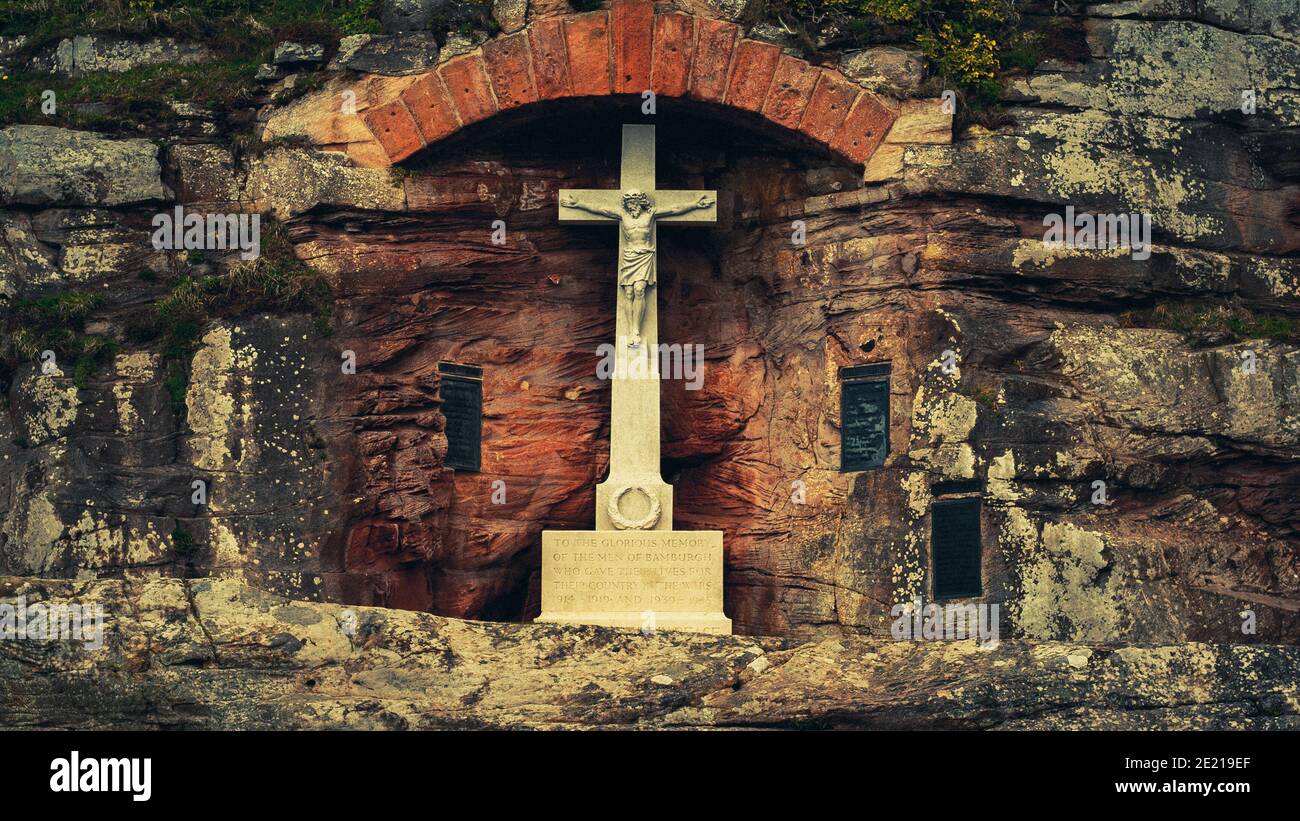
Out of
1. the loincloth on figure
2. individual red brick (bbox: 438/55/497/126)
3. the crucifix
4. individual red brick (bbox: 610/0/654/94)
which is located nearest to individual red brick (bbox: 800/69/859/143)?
the crucifix

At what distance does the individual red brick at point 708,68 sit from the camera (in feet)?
76.5

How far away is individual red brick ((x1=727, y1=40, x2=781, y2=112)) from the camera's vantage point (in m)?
23.4

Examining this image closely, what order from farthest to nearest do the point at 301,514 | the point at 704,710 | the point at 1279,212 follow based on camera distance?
the point at 1279,212 → the point at 301,514 → the point at 704,710

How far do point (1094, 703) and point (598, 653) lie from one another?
15.1 ft

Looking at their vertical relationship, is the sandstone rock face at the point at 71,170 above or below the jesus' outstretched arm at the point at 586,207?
above

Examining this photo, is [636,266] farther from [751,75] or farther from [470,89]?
[470,89]

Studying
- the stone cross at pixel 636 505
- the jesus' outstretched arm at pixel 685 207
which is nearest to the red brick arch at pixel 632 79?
the stone cross at pixel 636 505

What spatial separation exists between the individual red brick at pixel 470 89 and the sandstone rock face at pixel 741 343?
1.4 inches

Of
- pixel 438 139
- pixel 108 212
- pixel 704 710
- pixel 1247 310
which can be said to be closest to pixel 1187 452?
pixel 1247 310

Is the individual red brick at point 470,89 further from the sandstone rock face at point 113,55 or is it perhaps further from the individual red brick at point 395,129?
the sandstone rock face at point 113,55

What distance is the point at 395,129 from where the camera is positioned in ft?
76.9

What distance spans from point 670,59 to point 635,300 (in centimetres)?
278

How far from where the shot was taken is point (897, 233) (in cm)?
2323

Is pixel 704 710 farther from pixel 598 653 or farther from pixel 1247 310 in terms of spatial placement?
pixel 1247 310
